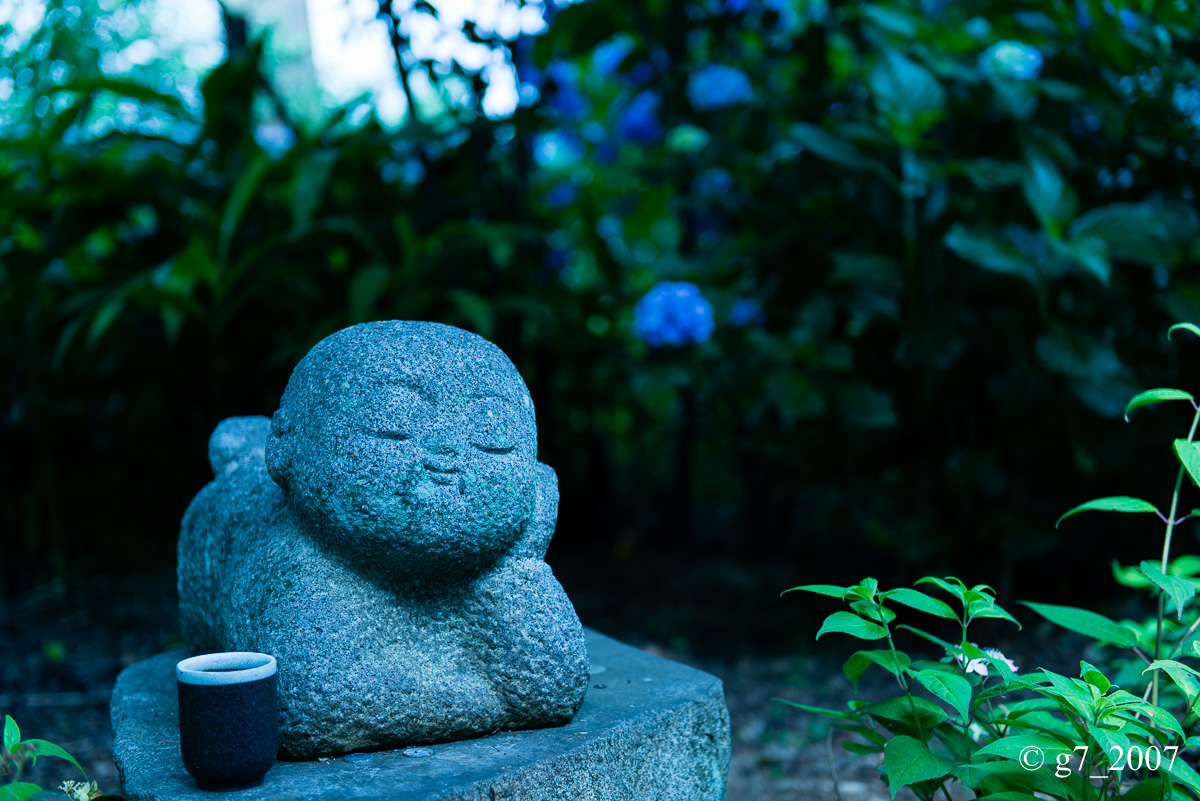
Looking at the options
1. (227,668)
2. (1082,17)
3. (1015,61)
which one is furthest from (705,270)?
(227,668)

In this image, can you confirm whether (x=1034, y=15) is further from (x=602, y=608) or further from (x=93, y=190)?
(x=93, y=190)

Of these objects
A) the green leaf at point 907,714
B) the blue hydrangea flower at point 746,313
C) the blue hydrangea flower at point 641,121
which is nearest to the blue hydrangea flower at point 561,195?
the blue hydrangea flower at point 641,121

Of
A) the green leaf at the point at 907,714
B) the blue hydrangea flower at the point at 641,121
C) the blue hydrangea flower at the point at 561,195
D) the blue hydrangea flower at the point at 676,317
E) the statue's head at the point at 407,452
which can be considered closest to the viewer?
the statue's head at the point at 407,452

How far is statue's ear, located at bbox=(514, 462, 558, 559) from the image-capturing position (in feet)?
4.43

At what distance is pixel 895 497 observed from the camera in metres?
2.67

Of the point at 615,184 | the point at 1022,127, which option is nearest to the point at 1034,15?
the point at 1022,127

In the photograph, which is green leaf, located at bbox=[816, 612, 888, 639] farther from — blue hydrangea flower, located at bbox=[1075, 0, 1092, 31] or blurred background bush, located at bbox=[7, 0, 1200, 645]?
blue hydrangea flower, located at bbox=[1075, 0, 1092, 31]

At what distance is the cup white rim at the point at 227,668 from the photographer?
112 centimetres

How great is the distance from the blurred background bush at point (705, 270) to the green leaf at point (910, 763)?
3.46ft

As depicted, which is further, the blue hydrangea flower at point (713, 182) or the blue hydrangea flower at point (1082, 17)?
the blue hydrangea flower at point (713, 182)

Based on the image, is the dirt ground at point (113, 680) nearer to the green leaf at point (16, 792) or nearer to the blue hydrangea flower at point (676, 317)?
the green leaf at point (16, 792)

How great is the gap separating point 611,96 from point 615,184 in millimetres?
562

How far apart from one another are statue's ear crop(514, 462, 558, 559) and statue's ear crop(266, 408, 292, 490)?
0.36 m

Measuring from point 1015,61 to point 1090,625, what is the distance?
1.71 metres
